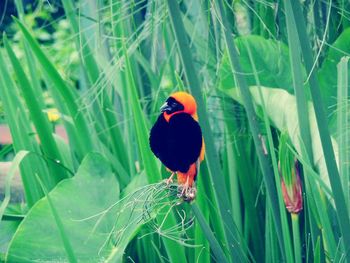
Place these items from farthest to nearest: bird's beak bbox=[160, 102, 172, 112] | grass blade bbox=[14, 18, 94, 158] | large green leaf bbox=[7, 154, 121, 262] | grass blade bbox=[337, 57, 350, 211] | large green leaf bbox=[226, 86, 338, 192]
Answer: grass blade bbox=[14, 18, 94, 158]
large green leaf bbox=[7, 154, 121, 262]
large green leaf bbox=[226, 86, 338, 192]
grass blade bbox=[337, 57, 350, 211]
bird's beak bbox=[160, 102, 172, 112]

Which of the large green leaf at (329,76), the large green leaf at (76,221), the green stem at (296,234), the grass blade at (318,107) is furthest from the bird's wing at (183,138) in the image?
the large green leaf at (329,76)

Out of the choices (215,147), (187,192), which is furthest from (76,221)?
(187,192)

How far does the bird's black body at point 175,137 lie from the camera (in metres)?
0.55

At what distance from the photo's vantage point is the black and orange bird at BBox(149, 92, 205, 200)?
1.80 feet

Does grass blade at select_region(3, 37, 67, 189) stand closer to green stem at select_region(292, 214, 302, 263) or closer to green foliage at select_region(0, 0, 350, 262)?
green foliage at select_region(0, 0, 350, 262)

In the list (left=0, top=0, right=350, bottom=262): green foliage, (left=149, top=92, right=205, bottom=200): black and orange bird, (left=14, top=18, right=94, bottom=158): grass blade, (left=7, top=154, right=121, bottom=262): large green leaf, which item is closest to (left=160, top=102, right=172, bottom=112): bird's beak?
(left=149, top=92, right=205, bottom=200): black and orange bird

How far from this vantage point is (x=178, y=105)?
1.81ft

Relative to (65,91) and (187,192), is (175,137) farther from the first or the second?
(65,91)

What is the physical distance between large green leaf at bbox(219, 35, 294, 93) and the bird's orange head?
0.39 meters

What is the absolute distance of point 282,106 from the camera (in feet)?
2.91

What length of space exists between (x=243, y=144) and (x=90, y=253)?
0.99 feet

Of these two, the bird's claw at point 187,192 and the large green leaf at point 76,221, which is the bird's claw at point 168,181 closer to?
the bird's claw at point 187,192

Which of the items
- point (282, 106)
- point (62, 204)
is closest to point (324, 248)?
point (282, 106)

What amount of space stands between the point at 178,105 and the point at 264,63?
1.70 ft
